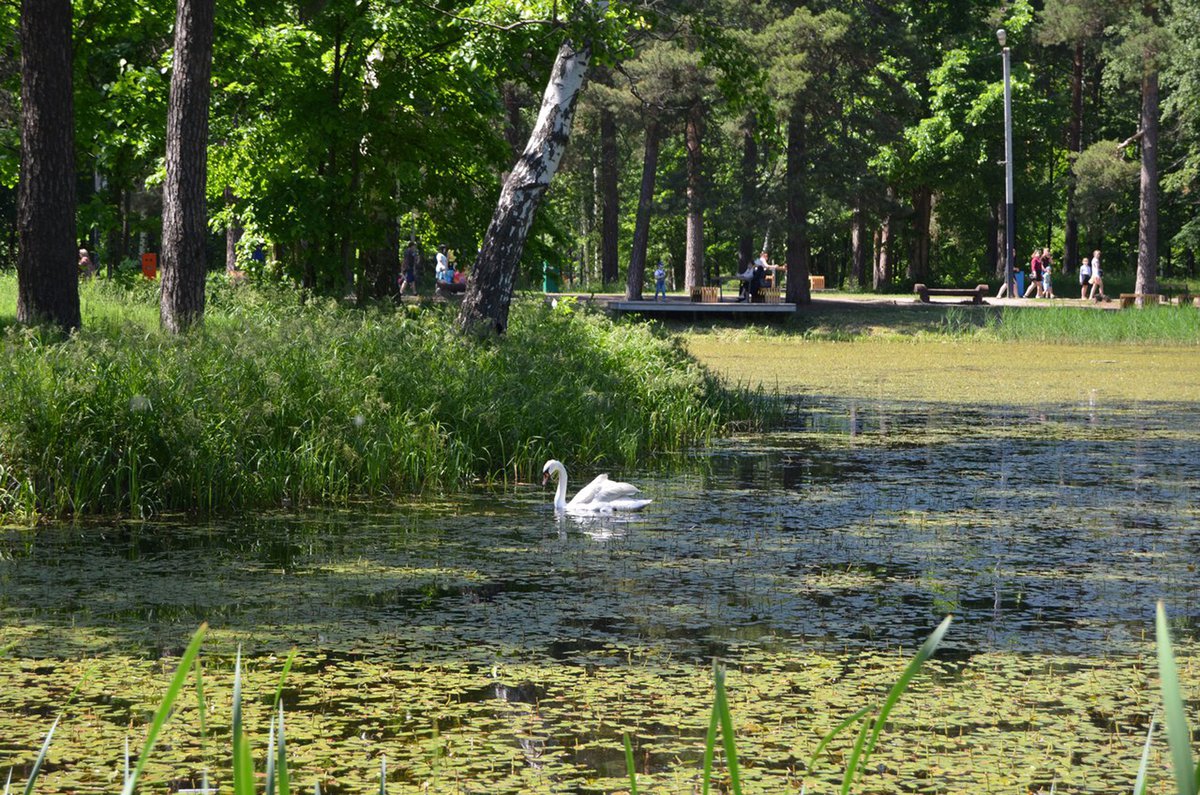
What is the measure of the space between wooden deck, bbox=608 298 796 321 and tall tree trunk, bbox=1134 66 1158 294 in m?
11.0

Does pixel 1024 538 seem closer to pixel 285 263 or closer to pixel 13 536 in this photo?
pixel 13 536

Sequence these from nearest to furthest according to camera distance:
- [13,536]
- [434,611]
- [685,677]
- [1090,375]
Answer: [685,677]
[434,611]
[13,536]
[1090,375]

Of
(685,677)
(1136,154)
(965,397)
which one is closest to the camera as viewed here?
(685,677)

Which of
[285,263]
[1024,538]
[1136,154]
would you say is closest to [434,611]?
[1024,538]

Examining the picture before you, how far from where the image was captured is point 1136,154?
→ 5628 cm

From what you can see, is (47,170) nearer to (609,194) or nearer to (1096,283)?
(1096,283)

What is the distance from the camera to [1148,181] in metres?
41.7

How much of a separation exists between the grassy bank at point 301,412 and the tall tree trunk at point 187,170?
0.91 m

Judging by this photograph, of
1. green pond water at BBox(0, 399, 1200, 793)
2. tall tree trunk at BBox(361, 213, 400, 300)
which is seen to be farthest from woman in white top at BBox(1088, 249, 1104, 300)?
green pond water at BBox(0, 399, 1200, 793)

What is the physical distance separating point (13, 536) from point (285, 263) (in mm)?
11567

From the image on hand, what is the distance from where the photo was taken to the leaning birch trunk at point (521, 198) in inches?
672

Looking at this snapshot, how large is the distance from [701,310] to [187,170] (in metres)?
24.0

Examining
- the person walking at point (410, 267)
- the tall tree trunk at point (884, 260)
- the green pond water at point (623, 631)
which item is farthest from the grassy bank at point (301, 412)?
the tall tree trunk at point (884, 260)

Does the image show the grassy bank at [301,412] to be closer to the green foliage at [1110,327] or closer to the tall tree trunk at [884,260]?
the green foliage at [1110,327]
